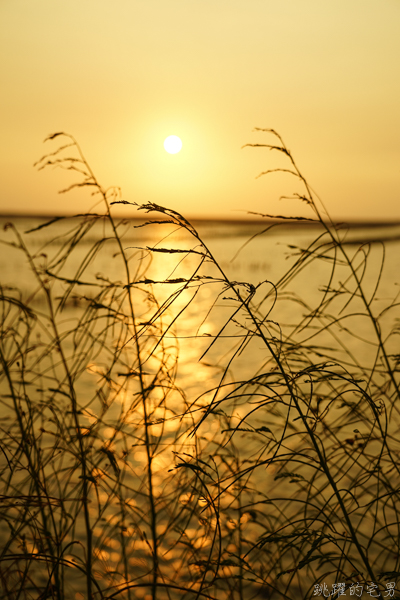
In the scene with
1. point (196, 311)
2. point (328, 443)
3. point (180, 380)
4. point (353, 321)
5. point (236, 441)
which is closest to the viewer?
point (328, 443)

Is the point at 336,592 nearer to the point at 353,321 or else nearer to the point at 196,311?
the point at 353,321

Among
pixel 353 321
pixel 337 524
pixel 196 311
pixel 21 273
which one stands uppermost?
pixel 21 273

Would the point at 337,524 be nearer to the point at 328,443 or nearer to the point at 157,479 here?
the point at 328,443

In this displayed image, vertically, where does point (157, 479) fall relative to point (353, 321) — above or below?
below

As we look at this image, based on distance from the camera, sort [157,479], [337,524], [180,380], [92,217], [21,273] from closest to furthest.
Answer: [92,217]
[337,524]
[157,479]
[180,380]
[21,273]

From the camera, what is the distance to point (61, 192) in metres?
1.43

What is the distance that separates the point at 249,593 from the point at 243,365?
471 cm

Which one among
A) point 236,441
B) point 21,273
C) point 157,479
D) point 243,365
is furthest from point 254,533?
point 21,273

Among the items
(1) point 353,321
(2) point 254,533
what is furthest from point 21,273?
(2) point 254,533

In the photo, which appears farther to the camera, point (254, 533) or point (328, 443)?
point (254, 533)

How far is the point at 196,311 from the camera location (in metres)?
14.3

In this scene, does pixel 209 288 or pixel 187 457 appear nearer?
Result: pixel 187 457

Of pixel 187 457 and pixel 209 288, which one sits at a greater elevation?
pixel 209 288

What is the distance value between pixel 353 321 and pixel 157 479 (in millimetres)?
6993
